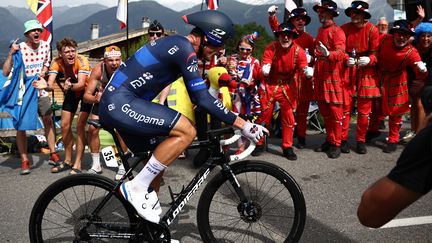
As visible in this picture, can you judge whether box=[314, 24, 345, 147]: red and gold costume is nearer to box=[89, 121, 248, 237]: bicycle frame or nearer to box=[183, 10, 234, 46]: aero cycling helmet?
box=[183, 10, 234, 46]: aero cycling helmet

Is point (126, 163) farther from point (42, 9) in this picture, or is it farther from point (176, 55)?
point (42, 9)

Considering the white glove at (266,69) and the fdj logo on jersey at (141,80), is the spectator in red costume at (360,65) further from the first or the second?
the fdj logo on jersey at (141,80)

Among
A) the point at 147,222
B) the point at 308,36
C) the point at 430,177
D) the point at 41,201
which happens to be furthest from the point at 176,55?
the point at 308,36

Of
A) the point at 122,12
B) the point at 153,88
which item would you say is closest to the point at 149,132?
the point at 153,88

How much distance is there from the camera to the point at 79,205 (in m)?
3.01

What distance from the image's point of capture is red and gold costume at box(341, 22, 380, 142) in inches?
241

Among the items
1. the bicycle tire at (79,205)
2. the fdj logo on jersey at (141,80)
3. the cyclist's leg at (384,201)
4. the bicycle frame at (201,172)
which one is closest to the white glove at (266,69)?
the bicycle frame at (201,172)

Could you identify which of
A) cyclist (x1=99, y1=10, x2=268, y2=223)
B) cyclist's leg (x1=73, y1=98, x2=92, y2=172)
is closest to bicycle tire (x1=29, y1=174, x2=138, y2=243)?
cyclist (x1=99, y1=10, x2=268, y2=223)

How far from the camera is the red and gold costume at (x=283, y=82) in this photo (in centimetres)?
601

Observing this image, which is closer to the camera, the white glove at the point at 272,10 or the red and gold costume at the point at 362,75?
the red and gold costume at the point at 362,75

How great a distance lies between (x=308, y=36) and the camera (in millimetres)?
6770

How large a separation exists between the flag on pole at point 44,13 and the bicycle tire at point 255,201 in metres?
6.16

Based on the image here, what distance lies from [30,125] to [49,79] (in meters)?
0.67

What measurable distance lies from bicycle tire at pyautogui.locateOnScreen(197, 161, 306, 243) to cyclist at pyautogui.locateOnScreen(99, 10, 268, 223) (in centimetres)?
33
